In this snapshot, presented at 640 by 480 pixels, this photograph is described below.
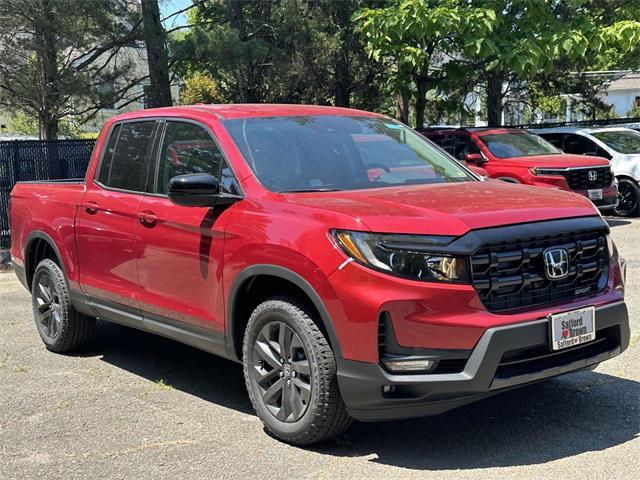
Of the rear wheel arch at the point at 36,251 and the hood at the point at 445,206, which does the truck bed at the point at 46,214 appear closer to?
the rear wheel arch at the point at 36,251

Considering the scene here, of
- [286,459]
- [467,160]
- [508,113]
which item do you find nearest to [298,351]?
[286,459]

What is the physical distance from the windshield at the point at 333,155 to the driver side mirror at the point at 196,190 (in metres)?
0.28

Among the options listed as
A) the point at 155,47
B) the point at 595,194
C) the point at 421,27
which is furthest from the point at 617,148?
the point at 155,47

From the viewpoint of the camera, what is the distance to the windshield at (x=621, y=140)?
1512cm

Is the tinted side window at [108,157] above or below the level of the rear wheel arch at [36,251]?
above

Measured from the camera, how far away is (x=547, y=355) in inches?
157

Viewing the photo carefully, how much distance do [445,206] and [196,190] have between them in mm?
1441

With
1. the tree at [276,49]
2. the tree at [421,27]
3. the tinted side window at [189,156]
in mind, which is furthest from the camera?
the tree at [276,49]

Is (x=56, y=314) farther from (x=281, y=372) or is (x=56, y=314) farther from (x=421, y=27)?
(x=421, y=27)

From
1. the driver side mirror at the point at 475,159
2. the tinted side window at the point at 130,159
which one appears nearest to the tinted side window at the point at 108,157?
the tinted side window at the point at 130,159

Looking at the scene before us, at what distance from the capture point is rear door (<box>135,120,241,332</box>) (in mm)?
4648

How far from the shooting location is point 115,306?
5621mm

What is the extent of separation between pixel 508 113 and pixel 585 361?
2917 cm

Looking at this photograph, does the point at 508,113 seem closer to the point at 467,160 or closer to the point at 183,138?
the point at 467,160
